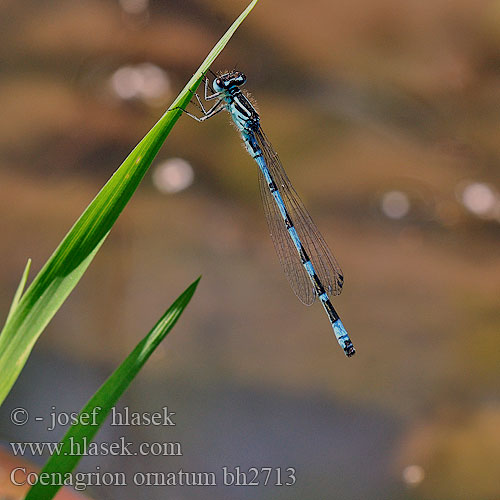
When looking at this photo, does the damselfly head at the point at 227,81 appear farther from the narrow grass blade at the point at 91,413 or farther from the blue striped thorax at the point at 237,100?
Result: the narrow grass blade at the point at 91,413

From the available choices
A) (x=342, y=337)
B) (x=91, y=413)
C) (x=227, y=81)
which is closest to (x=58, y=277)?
(x=91, y=413)

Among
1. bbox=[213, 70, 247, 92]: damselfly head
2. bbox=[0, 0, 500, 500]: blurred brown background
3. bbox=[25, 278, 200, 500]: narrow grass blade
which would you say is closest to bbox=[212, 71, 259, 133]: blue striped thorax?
bbox=[213, 70, 247, 92]: damselfly head

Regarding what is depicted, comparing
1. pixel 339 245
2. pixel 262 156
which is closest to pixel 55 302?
pixel 262 156

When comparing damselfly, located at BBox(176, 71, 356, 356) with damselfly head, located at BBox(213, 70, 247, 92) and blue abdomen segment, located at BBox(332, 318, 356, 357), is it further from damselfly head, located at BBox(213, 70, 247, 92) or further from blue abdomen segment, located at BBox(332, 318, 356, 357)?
damselfly head, located at BBox(213, 70, 247, 92)

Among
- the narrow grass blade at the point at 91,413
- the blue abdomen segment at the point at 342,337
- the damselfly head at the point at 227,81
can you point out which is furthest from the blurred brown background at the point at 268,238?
the narrow grass blade at the point at 91,413

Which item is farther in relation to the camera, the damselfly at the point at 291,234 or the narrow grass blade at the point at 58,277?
the damselfly at the point at 291,234

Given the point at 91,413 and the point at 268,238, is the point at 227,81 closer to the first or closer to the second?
the point at 91,413
